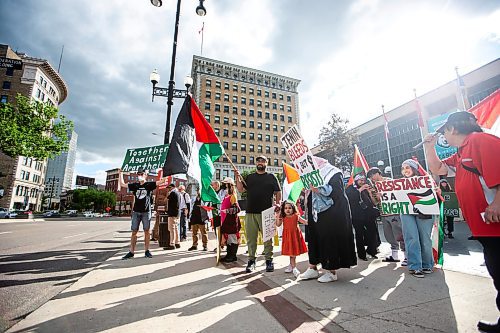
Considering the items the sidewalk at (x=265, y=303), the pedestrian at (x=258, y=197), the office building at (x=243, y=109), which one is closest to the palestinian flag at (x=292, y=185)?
the pedestrian at (x=258, y=197)

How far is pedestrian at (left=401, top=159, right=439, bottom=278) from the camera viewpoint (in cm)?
395

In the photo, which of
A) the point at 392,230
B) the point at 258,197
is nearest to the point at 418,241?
the point at 392,230

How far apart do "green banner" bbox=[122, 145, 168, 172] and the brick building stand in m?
59.4

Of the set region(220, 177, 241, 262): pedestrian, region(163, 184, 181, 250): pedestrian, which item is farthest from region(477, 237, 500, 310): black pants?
region(163, 184, 181, 250): pedestrian

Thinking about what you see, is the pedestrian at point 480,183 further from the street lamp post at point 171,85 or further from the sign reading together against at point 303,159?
the street lamp post at point 171,85

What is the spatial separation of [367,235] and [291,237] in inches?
90.5

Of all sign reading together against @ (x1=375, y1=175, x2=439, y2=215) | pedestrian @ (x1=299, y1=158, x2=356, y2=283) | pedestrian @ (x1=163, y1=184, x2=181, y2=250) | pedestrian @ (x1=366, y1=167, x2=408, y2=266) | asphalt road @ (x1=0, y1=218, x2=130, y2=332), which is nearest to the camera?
asphalt road @ (x1=0, y1=218, x2=130, y2=332)

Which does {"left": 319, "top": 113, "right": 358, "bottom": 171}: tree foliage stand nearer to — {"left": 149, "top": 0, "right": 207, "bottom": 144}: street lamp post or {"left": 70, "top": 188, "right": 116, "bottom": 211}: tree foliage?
{"left": 149, "top": 0, "right": 207, "bottom": 144}: street lamp post

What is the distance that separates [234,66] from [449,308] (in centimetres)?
5888

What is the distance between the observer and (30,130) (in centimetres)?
2267

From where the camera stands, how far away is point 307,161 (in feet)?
13.1

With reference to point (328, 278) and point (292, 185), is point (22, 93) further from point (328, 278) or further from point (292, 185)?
point (328, 278)

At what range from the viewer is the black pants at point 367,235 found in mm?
5359

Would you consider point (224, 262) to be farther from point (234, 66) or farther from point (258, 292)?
point (234, 66)
